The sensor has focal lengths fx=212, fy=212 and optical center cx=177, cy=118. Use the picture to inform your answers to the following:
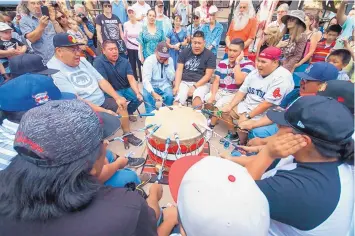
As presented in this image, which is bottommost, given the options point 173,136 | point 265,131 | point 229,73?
point 265,131

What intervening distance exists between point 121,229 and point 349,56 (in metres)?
3.26

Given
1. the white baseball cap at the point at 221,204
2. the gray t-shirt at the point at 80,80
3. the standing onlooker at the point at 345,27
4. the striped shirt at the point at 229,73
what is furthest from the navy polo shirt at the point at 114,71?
the standing onlooker at the point at 345,27

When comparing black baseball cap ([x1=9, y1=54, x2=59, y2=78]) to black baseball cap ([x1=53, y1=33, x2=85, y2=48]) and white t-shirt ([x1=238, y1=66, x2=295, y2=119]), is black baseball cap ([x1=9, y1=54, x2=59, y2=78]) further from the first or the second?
white t-shirt ([x1=238, y1=66, x2=295, y2=119])

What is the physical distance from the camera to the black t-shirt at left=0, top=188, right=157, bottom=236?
0.73 m

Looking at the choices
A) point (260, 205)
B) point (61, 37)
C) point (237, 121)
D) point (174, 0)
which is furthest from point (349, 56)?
point (174, 0)

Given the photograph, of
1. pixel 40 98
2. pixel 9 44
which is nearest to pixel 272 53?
pixel 40 98

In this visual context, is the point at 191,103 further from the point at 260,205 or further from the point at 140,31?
the point at 260,205

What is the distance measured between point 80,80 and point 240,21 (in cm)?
322

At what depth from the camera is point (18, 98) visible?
60.3 inches

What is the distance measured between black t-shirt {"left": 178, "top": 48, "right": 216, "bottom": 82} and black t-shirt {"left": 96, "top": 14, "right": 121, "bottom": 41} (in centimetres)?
172

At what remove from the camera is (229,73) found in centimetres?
327

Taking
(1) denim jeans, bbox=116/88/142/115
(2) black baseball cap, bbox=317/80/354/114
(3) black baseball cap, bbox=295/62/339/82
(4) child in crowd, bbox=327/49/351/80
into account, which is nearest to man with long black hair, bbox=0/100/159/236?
(2) black baseball cap, bbox=317/80/354/114

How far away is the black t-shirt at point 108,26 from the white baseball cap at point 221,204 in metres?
4.15

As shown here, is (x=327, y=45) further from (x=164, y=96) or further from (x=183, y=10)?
(x=183, y=10)
